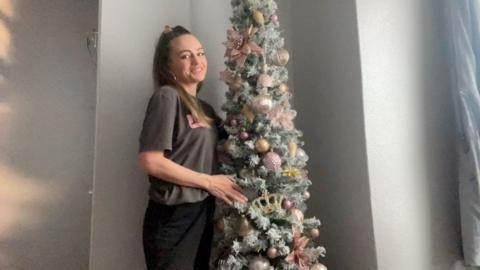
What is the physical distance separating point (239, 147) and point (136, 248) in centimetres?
52

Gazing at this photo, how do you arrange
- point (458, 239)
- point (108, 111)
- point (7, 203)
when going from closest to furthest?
point (108, 111) → point (458, 239) → point (7, 203)

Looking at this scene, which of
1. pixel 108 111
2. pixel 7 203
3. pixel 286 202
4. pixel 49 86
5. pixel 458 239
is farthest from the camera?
pixel 49 86

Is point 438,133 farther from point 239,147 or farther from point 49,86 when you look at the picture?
point 49,86

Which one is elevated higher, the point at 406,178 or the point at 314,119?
the point at 314,119

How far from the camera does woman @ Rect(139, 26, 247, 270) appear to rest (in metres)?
1.08

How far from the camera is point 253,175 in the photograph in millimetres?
1154

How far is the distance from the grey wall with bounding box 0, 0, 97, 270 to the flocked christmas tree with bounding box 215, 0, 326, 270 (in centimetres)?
78

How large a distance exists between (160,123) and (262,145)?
30cm

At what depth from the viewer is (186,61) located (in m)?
1.28

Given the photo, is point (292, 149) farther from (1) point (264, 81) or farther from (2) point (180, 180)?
(2) point (180, 180)

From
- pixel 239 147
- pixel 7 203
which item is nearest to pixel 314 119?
pixel 239 147

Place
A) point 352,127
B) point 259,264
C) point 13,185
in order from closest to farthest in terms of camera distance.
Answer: point 259,264
point 352,127
point 13,185

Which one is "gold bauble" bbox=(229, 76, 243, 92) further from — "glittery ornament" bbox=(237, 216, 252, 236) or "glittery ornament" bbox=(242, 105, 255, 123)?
"glittery ornament" bbox=(237, 216, 252, 236)

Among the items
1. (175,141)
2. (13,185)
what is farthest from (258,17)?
(13,185)
